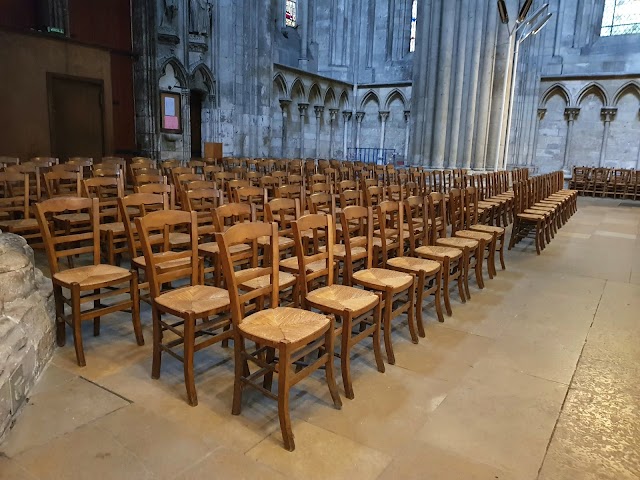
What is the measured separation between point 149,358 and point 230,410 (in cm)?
88

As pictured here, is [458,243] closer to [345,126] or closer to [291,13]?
[291,13]

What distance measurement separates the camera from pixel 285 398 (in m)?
2.28

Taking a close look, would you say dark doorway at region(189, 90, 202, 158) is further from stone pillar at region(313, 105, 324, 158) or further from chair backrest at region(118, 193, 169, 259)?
chair backrest at region(118, 193, 169, 259)

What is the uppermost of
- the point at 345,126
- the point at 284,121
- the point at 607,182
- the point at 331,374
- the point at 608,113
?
the point at 608,113

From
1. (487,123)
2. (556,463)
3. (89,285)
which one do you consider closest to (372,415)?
(556,463)

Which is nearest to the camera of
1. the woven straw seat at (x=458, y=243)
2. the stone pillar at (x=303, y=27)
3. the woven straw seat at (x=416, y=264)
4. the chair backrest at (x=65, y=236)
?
the chair backrest at (x=65, y=236)

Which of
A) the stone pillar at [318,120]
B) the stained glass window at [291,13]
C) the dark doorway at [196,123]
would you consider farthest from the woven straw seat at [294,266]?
the stained glass window at [291,13]

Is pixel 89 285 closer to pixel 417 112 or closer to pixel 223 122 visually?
pixel 223 122

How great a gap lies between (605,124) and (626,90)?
50.7 inches

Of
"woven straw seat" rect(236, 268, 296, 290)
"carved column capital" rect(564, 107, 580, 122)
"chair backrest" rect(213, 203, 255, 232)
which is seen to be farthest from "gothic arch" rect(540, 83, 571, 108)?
"woven straw seat" rect(236, 268, 296, 290)

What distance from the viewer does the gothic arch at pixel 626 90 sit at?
16766 mm

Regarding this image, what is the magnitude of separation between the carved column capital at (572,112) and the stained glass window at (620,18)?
2801 mm

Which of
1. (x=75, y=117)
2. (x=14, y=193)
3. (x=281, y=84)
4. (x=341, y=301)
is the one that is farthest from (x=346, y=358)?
(x=281, y=84)

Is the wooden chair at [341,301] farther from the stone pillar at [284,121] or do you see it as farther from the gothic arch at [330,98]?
the gothic arch at [330,98]
